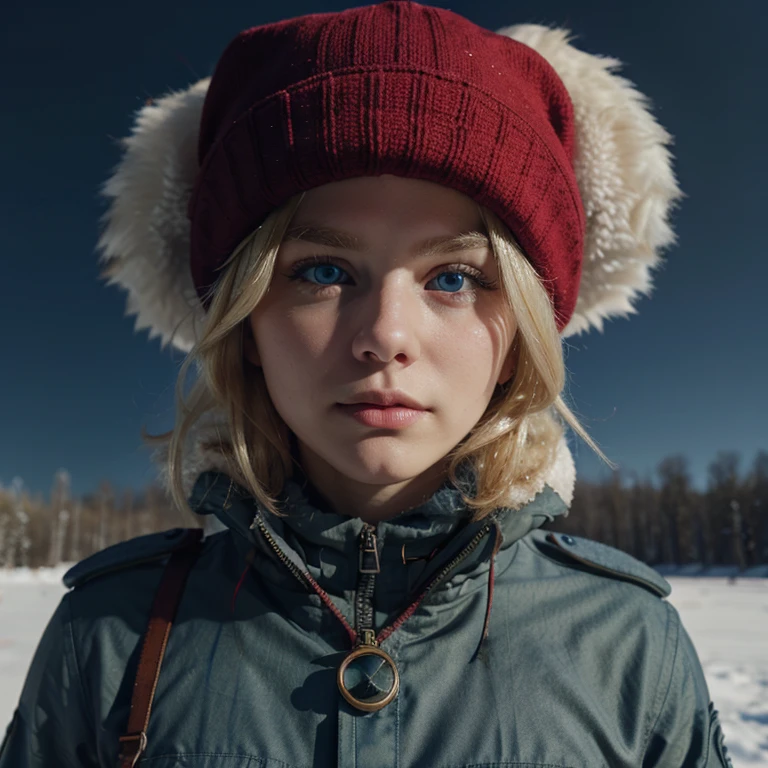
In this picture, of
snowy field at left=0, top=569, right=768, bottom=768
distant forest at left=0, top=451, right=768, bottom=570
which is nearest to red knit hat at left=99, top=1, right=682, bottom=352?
snowy field at left=0, top=569, right=768, bottom=768

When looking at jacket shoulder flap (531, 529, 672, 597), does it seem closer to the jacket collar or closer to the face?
the jacket collar

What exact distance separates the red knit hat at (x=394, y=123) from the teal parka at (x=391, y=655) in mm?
703

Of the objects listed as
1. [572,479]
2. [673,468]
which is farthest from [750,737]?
[673,468]

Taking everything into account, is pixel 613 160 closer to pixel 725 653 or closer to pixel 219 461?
pixel 219 461

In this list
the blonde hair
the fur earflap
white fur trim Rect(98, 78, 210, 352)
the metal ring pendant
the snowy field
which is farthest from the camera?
the snowy field

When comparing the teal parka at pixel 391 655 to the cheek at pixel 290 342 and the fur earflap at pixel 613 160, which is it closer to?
the cheek at pixel 290 342

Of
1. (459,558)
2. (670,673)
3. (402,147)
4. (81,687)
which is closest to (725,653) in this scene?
(670,673)

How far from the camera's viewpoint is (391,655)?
4.15ft

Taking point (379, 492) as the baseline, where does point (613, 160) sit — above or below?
above

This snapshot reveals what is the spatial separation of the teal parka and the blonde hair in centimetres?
8

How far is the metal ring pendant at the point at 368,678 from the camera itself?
3.85ft

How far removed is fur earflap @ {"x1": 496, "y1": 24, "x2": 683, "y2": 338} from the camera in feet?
5.70

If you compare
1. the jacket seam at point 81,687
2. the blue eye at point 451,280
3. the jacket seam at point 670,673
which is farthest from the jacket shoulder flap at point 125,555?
the jacket seam at point 670,673

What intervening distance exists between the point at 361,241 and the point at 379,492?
2.03 ft
